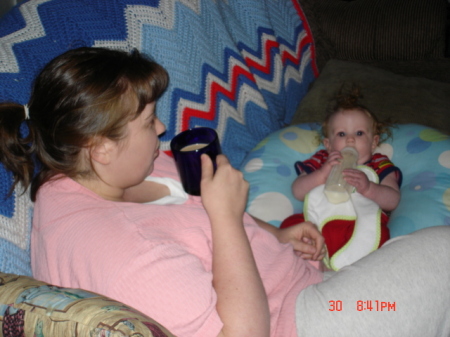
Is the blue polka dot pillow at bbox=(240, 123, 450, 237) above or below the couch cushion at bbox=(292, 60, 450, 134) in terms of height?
below

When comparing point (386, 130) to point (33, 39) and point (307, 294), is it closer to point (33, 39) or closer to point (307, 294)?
point (307, 294)

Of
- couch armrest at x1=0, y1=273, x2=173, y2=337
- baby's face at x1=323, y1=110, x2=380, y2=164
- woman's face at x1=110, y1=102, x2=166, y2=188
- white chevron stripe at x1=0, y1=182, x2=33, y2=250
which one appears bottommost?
baby's face at x1=323, y1=110, x2=380, y2=164

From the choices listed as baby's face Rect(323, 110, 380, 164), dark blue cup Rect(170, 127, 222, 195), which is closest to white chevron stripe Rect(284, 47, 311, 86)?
baby's face Rect(323, 110, 380, 164)

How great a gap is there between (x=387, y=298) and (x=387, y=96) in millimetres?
1301

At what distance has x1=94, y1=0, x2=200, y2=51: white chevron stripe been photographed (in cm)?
129

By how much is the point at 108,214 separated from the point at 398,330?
0.66 m

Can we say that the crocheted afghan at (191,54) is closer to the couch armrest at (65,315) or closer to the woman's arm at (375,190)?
the couch armrest at (65,315)

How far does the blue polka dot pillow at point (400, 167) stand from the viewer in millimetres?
1479

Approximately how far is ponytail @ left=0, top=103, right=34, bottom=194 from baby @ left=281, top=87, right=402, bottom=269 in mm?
929

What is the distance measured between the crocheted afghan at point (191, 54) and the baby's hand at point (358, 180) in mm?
454

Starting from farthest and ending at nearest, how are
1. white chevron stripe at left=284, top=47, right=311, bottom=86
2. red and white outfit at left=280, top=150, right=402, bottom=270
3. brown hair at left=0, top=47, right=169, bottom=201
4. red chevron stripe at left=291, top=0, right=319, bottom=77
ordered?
1. red chevron stripe at left=291, top=0, right=319, bottom=77
2. white chevron stripe at left=284, top=47, right=311, bottom=86
3. red and white outfit at left=280, top=150, right=402, bottom=270
4. brown hair at left=0, top=47, right=169, bottom=201

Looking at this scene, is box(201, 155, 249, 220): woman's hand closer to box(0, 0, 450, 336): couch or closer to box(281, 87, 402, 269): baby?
box(0, 0, 450, 336): couch

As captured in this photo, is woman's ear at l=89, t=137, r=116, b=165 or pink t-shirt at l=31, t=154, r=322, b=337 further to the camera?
woman's ear at l=89, t=137, r=116, b=165

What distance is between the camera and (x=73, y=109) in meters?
0.90
